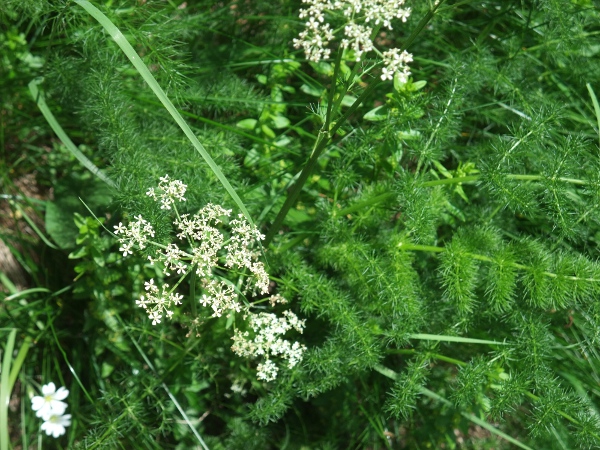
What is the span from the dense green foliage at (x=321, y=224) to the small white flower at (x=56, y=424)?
138 mm

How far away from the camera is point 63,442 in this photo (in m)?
2.86

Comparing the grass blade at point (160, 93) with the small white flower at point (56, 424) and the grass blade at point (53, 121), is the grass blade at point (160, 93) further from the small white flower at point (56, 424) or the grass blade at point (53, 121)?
the small white flower at point (56, 424)

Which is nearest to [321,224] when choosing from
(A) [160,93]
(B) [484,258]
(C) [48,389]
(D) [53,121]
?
(B) [484,258]

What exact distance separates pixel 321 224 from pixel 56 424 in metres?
1.35

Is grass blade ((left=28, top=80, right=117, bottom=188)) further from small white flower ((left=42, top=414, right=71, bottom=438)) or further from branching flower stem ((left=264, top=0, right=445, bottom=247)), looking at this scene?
small white flower ((left=42, top=414, right=71, bottom=438))

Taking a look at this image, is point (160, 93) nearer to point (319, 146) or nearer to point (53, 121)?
point (319, 146)

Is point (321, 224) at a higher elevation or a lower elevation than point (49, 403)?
higher

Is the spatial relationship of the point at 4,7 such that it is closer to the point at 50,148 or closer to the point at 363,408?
the point at 50,148

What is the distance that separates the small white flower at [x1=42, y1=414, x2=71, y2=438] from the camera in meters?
2.40

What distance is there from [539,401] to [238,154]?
162cm

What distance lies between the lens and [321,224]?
95.0 inches

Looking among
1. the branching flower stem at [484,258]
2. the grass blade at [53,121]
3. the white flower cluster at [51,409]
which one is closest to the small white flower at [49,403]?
the white flower cluster at [51,409]

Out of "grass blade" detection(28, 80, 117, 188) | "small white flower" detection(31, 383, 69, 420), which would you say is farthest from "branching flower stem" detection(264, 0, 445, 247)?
"small white flower" detection(31, 383, 69, 420)

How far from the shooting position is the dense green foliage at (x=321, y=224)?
2.26 m
